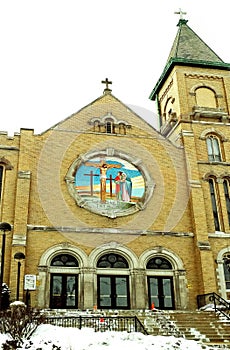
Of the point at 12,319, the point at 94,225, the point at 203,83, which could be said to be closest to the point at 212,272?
the point at 94,225

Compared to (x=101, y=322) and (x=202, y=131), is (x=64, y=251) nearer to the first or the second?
(x=101, y=322)

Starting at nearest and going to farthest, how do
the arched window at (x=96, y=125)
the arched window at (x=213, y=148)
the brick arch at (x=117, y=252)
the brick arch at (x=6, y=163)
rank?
the brick arch at (x=117, y=252), the brick arch at (x=6, y=163), the arched window at (x=96, y=125), the arched window at (x=213, y=148)

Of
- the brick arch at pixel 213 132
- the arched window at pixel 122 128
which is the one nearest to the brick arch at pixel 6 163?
the arched window at pixel 122 128

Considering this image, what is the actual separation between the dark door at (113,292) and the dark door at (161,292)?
1336 millimetres

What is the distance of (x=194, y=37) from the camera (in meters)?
37.7

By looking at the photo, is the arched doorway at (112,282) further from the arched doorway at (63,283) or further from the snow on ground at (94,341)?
the snow on ground at (94,341)

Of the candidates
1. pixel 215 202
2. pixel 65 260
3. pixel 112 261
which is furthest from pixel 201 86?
pixel 65 260

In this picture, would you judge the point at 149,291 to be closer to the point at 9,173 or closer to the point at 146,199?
the point at 146,199

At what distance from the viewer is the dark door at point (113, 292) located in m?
23.4

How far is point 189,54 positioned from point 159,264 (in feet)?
58.0

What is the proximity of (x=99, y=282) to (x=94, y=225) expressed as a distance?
3.15 metres

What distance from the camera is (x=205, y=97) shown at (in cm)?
3244

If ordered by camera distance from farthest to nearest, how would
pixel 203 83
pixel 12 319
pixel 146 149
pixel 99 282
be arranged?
pixel 203 83 → pixel 146 149 → pixel 99 282 → pixel 12 319

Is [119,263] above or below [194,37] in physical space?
below
